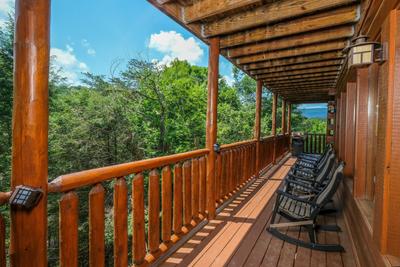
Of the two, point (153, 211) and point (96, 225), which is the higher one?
point (96, 225)

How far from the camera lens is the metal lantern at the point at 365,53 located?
1.73 meters

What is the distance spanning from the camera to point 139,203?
1.90 m

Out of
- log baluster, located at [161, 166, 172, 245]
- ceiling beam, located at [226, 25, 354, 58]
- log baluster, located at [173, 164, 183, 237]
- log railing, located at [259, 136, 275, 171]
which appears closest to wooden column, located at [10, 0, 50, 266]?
log baluster, located at [161, 166, 172, 245]

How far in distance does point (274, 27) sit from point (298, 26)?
11.4 inches

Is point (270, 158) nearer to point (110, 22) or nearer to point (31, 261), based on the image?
point (31, 261)

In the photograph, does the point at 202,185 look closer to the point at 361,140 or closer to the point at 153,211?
the point at 153,211

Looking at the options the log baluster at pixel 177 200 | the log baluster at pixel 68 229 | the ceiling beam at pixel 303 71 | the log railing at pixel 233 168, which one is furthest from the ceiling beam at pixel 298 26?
the log baluster at pixel 68 229

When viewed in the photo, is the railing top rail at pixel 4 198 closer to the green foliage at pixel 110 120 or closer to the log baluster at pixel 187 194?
the log baluster at pixel 187 194

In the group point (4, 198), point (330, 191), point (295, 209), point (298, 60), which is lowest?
point (295, 209)

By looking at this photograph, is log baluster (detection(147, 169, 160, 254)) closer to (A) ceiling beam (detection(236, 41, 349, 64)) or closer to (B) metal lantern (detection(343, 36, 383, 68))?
(B) metal lantern (detection(343, 36, 383, 68))

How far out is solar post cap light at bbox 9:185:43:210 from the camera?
1040mm

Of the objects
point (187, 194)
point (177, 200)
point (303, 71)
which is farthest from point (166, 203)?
point (303, 71)

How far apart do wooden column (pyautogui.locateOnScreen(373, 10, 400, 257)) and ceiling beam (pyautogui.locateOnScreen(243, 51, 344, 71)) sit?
270 cm

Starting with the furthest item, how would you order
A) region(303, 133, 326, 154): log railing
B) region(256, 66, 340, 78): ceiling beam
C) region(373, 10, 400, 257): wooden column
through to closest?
region(303, 133, 326, 154): log railing, region(256, 66, 340, 78): ceiling beam, region(373, 10, 400, 257): wooden column
